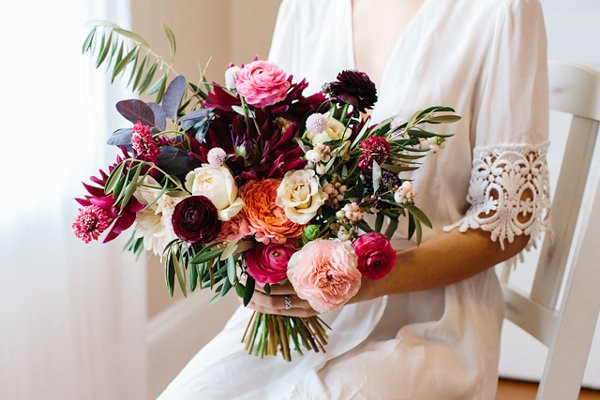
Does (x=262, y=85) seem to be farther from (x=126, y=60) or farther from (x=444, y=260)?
(x=444, y=260)

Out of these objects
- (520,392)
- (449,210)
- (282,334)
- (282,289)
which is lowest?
(520,392)

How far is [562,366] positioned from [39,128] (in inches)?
43.4

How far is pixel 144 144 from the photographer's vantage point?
881mm

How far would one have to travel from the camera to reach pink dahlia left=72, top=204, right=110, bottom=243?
0.89m

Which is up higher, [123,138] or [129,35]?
[129,35]

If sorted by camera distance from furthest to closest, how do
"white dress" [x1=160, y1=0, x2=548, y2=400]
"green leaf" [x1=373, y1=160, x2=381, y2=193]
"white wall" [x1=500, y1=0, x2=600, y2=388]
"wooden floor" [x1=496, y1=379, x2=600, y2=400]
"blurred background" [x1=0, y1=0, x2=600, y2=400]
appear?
"wooden floor" [x1=496, y1=379, x2=600, y2=400]
"white wall" [x1=500, y1=0, x2=600, y2=388]
"blurred background" [x1=0, y1=0, x2=600, y2=400]
"white dress" [x1=160, y1=0, x2=548, y2=400]
"green leaf" [x1=373, y1=160, x2=381, y2=193]

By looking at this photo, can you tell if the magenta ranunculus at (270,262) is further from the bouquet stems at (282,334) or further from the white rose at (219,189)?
the bouquet stems at (282,334)

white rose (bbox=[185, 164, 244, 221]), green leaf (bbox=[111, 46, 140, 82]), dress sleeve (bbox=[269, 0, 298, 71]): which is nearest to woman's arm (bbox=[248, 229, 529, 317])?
white rose (bbox=[185, 164, 244, 221])

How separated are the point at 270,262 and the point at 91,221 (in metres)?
0.24

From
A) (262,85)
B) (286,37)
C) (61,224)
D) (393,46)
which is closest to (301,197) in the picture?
(262,85)

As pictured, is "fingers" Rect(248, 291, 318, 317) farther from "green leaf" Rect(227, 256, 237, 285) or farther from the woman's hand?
"green leaf" Rect(227, 256, 237, 285)

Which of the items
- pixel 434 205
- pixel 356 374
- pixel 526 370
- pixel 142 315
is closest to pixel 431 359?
pixel 356 374

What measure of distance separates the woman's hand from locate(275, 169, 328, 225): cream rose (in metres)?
0.17

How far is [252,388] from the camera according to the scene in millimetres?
1088
